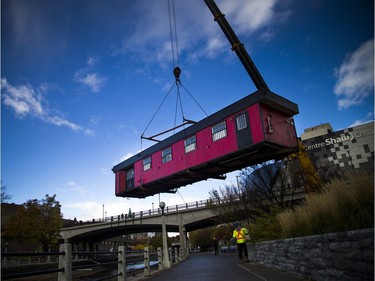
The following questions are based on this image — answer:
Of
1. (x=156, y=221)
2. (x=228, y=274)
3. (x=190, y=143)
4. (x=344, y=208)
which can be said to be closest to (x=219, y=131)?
(x=190, y=143)

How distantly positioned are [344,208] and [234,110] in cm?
1018

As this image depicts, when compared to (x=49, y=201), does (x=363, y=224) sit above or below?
below

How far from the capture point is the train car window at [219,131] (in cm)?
1548

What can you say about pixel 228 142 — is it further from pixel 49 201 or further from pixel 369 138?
pixel 369 138

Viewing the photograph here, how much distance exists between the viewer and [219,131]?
1577cm

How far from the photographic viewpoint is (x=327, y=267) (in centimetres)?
532

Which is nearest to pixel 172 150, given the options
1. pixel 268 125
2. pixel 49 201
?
pixel 268 125

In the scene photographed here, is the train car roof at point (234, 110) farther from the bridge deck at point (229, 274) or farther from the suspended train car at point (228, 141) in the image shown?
the bridge deck at point (229, 274)

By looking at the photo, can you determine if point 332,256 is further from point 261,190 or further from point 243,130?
point 261,190

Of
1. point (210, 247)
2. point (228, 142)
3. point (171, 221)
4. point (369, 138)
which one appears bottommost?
point (210, 247)

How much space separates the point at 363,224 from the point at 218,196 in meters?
25.7

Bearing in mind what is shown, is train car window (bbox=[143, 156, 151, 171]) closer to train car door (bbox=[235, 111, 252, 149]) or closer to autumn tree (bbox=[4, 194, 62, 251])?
train car door (bbox=[235, 111, 252, 149])

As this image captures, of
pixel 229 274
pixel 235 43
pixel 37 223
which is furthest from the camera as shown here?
pixel 37 223

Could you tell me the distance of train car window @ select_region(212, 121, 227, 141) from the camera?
50.8 ft
